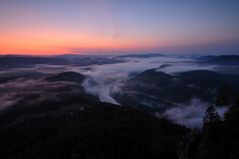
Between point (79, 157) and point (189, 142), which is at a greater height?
point (189, 142)

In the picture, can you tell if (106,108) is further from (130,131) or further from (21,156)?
(21,156)

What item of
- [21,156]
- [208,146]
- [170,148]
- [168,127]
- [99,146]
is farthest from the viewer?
[168,127]

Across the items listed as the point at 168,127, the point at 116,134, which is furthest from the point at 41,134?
the point at 168,127

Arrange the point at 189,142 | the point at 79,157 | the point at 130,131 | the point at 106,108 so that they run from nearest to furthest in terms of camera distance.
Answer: the point at 189,142 < the point at 79,157 < the point at 130,131 < the point at 106,108

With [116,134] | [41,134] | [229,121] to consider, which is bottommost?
[41,134]

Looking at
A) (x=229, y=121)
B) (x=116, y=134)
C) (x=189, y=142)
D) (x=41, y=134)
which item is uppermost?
(x=229, y=121)

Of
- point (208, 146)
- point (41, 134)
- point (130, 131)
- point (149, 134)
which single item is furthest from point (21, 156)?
point (208, 146)

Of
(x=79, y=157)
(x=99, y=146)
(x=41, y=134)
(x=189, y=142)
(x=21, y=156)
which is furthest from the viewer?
(x=41, y=134)

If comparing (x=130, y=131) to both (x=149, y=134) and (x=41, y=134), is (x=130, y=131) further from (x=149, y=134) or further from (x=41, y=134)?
(x=41, y=134)

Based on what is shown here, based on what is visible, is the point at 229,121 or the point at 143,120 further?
the point at 143,120
